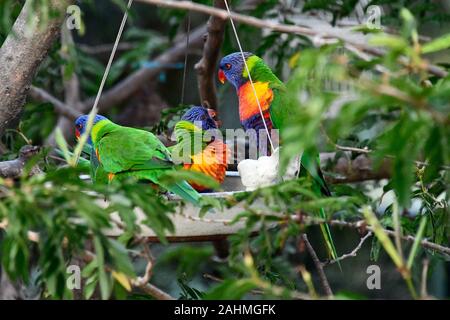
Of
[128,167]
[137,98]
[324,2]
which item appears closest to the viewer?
[128,167]

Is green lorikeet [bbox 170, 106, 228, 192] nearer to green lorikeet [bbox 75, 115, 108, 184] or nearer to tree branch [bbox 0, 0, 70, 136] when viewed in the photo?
green lorikeet [bbox 75, 115, 108, 184]

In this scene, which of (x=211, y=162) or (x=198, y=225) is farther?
(x=211, y=162)

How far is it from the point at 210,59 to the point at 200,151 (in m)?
0.71

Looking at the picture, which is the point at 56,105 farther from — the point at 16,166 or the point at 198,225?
the point at 198,225

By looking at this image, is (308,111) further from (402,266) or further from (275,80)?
(275,80)

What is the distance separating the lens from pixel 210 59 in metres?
2.21

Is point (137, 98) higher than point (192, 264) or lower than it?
higher

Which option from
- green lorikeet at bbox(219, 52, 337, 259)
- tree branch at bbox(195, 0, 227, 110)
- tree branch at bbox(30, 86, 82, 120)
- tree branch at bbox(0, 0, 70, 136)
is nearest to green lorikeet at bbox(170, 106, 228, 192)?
green lorikeet at bbox(219, 52, 337, 259)

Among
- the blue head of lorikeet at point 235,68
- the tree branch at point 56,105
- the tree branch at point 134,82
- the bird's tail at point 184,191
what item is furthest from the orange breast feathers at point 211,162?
the tree branch at point 134,82

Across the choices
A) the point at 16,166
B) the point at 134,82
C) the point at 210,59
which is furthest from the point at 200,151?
the point at 134,82

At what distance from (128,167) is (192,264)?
0.45m

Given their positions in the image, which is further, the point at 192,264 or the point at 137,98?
the point at 137,98
